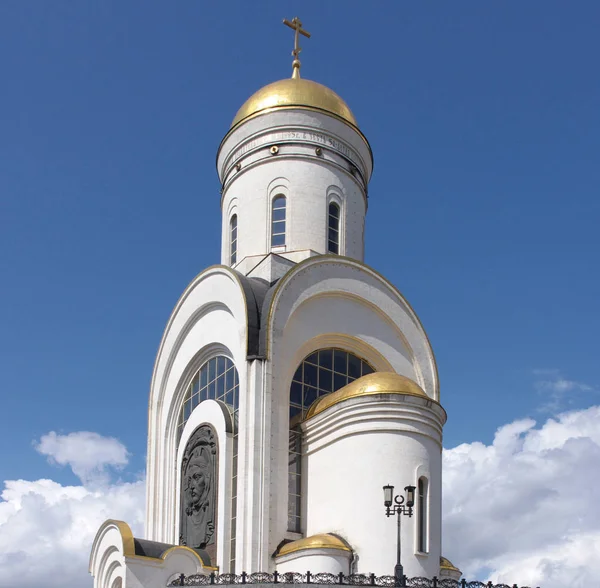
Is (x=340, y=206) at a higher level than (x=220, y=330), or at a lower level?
higher

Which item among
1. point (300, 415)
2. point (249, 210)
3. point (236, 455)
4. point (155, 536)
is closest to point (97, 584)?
point (155, 536)

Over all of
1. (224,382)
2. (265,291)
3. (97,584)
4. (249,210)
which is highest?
(249,210)

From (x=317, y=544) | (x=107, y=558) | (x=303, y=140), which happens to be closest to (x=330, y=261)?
(x=303, y=140)

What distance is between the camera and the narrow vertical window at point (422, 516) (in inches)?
776

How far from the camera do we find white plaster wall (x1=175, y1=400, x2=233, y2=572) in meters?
21.3

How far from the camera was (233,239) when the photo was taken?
27516 mm

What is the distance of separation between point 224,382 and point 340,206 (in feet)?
22.2

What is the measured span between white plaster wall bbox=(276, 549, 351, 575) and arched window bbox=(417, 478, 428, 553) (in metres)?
1.60

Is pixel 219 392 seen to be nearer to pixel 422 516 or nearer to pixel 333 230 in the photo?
pixel 333 230

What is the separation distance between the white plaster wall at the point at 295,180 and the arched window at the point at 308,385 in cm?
362

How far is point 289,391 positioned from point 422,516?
442cm

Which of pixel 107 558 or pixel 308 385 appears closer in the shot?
pixel 107 558

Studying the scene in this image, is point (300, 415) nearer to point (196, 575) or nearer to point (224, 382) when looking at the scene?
point (224, 382)

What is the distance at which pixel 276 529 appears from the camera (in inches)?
809
